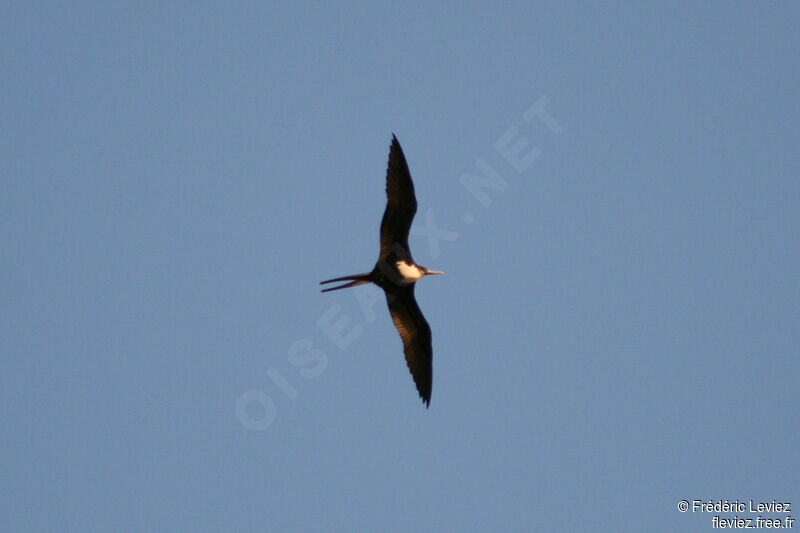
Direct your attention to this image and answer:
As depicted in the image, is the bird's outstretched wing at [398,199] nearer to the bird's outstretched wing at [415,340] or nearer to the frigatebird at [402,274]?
the frigatebird at [402,274]

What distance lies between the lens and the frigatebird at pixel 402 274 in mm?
15797

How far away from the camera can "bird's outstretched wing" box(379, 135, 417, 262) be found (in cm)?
1577

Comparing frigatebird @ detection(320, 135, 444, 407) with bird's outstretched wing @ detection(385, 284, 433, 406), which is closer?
frigatebird @ detection(320, 135, 444, 407)

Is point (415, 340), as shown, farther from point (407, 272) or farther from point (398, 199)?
point (398, 199)

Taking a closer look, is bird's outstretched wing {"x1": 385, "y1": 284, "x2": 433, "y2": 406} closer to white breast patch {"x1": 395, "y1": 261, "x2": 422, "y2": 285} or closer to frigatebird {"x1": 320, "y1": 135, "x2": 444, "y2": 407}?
frigatebird {"x1": 320, "y1": 135, "x2": 444, "y2": 407}

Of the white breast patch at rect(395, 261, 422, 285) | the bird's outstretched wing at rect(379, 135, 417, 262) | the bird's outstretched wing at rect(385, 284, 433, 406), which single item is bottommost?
the bird's outstretched wing at rect(385, 284, 433, 406)

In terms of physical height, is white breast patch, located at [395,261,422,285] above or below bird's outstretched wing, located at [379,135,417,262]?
below

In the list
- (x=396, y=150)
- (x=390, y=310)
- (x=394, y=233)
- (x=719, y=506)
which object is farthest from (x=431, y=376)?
(x=719, y=506)

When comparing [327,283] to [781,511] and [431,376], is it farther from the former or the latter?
[781,511]

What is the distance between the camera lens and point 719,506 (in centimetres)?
1769

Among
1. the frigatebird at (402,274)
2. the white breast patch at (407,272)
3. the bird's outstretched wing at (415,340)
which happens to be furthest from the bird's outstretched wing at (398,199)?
the bird's outstretched wing at (415,340)

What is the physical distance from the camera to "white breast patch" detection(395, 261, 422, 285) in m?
16.3

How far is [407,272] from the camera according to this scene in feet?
54.0

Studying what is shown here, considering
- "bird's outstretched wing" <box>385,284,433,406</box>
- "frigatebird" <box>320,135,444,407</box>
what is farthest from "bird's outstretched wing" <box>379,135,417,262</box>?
"bird's outstretched wing" <box>385,284,433,406</box>
